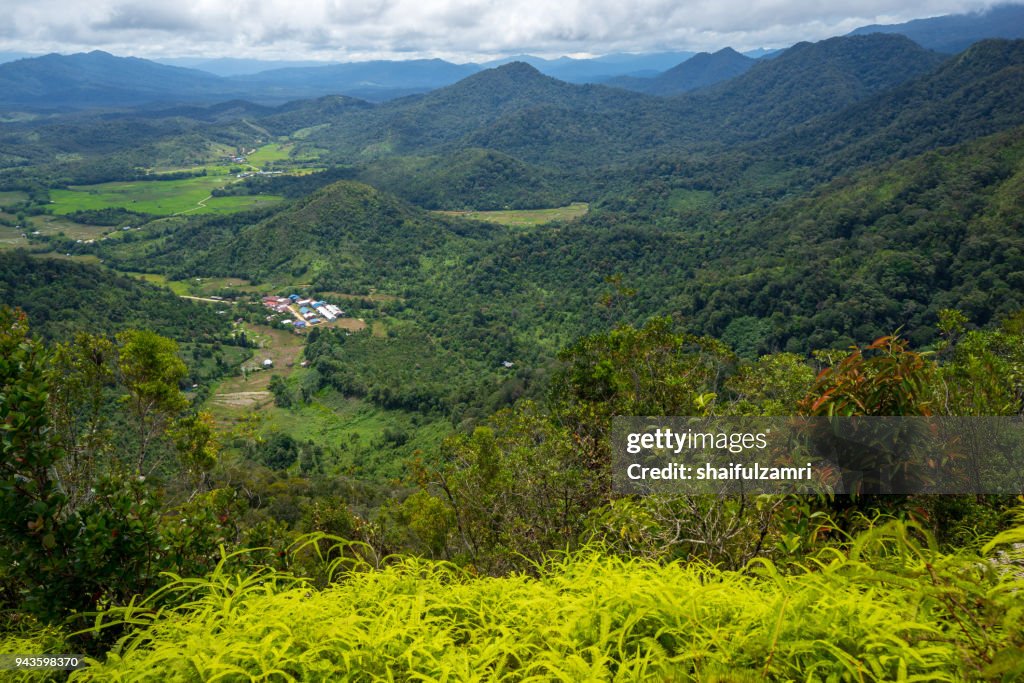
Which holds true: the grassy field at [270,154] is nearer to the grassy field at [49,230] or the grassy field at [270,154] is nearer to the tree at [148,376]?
the grassy field at [49,230]

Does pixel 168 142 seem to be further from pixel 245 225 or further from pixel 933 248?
pixel 933 248

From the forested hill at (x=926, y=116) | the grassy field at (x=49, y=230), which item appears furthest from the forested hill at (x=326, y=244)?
the forested hill at (x=926, y=116)

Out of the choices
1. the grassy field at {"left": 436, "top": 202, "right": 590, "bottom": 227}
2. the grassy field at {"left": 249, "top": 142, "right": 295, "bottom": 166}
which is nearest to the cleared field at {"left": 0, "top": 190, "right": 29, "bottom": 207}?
the grassy field at {"left": 249, "top": 142, "right": 295, "bottom": 166}

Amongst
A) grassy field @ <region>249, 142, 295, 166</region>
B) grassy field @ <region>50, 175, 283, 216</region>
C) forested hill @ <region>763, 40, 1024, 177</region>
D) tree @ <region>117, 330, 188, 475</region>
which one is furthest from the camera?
grassy field @ <region>249, 142, 295, 166</region>

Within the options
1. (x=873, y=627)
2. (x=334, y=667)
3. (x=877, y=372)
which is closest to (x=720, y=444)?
(x=877, y=372)

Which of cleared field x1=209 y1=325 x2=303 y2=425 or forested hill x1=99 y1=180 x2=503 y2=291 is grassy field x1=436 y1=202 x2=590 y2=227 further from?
cleared field x1=209 y1=325 x2=303 y2=425
